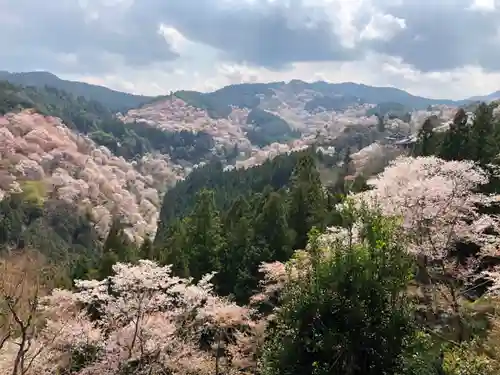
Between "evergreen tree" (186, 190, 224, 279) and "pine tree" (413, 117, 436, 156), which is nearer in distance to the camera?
"evergreen tree" (186, 190, 224, 279)

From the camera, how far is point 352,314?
1225cm

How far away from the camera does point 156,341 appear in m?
19.5

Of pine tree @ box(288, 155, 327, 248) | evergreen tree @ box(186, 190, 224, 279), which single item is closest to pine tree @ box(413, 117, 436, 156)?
pine tree @ box(288, 155, 327, 248)

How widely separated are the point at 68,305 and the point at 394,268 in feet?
53.8

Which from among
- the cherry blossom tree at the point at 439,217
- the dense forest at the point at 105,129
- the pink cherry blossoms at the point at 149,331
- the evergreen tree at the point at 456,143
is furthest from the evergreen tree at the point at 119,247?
the dense forest at the point at 105,129

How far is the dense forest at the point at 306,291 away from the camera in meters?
12.5

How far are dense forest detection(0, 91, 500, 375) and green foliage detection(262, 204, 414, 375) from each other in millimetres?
29

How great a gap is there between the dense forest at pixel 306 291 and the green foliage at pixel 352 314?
3 cm

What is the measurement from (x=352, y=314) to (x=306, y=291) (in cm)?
133

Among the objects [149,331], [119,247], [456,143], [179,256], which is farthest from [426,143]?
[149,331]

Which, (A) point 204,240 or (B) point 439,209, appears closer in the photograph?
(B) point 439,209

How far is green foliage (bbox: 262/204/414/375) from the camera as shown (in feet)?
40.2

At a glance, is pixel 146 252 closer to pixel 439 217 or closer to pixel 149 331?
pixel 149 331

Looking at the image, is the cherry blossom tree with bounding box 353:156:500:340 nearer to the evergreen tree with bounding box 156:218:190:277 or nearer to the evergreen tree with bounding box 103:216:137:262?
the evergreen tree with bounding box 156:218:190:277
